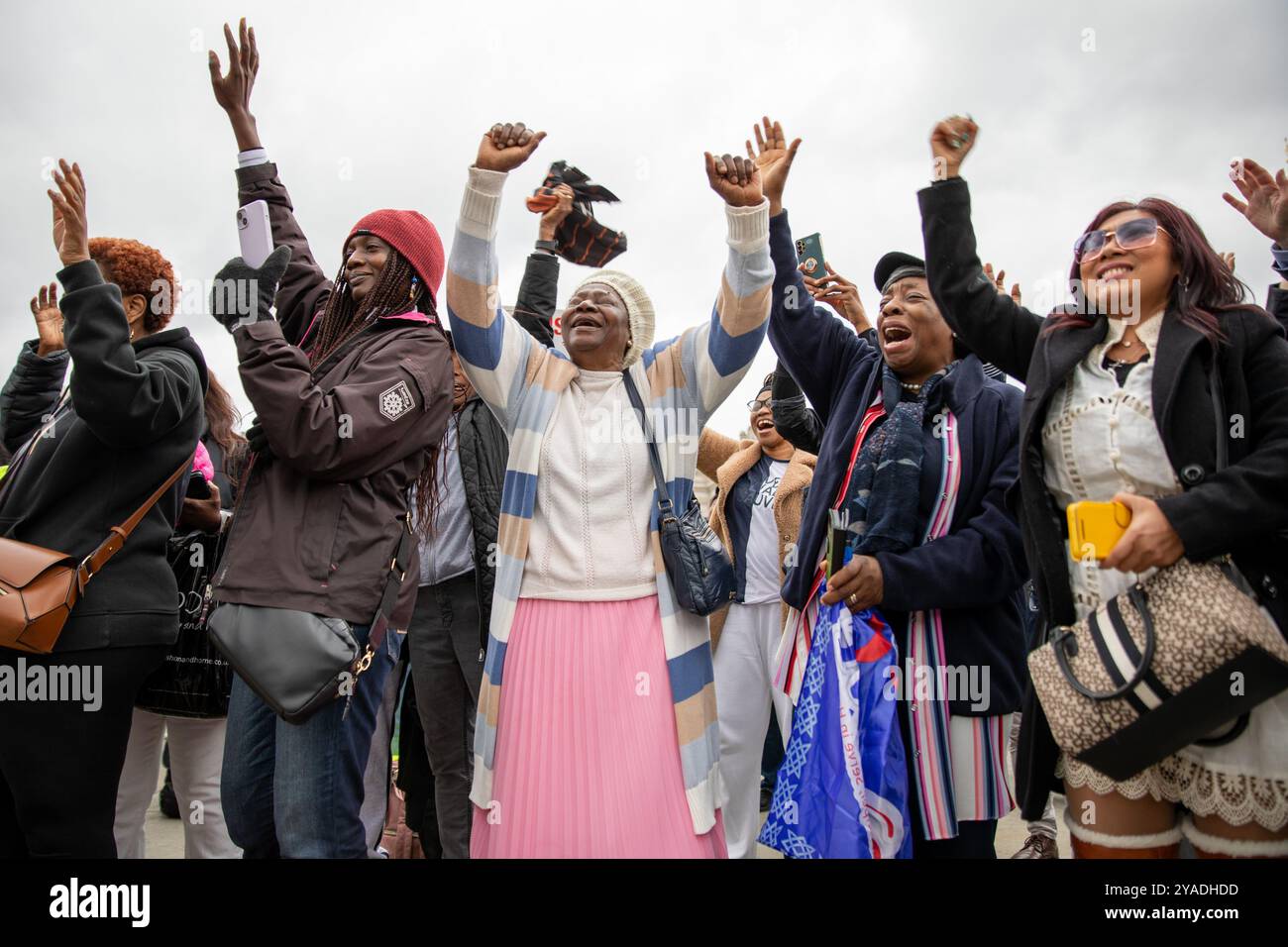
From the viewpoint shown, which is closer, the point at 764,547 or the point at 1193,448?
the point at 1193,448

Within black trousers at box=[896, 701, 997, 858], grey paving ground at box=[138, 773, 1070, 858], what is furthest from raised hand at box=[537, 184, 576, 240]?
grey paving ground at box=[138, 773, 1070, 858]

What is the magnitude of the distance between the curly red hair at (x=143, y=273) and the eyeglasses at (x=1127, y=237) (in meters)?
2.90

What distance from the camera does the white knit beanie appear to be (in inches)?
138

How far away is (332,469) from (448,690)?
73.5 inches

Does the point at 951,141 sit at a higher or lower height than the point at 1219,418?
higher

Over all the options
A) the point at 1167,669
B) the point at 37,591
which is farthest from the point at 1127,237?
the point at 37,591

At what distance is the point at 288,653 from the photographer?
2.47 meters

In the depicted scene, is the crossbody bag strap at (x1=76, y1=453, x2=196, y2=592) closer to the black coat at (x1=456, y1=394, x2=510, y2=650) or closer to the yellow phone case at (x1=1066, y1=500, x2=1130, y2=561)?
the black coat at (x1=456, y1=394, x2=510, y2=650)

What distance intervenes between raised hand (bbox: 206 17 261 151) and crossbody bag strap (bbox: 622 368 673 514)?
162cm

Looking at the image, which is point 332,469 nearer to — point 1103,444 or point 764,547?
point 1103,444

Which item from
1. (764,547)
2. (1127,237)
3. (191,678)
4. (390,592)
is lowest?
(191,678)

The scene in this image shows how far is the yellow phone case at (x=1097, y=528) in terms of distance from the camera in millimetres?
2178

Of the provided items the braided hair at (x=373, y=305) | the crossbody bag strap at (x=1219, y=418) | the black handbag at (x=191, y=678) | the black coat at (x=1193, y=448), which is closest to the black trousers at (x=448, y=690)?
the black handbag at (x=191, y=678)

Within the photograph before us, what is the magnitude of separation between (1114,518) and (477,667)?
8.83ft
